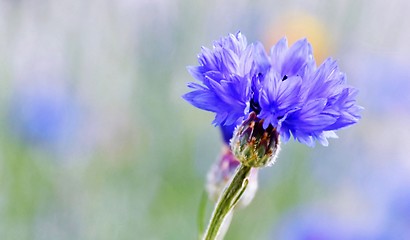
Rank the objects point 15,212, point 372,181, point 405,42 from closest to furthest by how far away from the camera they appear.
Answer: point 15,212, point 372,181, point 405,42

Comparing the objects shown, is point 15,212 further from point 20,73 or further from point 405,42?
point 405,42

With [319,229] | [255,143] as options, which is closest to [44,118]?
[319,229]

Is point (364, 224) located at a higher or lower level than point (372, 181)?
lower

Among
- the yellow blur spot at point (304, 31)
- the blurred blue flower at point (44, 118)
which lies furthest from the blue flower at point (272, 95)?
the yellow blur spot at point (304, 31)

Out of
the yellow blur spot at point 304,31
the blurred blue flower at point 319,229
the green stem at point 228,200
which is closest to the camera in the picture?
the green stem at point 228,200

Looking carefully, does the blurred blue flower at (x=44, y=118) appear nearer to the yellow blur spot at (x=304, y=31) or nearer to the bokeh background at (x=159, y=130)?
the bokeh background at (x=159, y=130)

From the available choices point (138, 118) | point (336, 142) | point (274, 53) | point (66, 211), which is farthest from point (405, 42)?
point (274, 53)

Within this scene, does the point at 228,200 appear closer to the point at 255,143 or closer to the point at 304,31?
the point at 255,143

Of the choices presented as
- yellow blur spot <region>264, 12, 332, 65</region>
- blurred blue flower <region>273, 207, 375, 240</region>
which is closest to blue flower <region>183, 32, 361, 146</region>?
blurred blue flower <region>273, 207, 375, 240</region>
